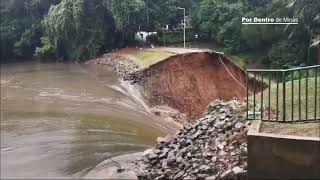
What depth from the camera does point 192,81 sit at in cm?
2178

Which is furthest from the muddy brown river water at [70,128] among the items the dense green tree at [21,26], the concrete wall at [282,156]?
the dense green tree at [21,26]

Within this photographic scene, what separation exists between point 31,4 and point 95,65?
1591 cm

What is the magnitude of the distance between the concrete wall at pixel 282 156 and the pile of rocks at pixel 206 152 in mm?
393

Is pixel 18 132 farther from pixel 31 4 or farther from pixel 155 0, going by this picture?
pixel 31 4

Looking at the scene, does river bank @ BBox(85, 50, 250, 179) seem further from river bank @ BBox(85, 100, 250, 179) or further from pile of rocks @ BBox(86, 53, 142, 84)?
pile of rocks @ BBox(86, 53, 142, 84)

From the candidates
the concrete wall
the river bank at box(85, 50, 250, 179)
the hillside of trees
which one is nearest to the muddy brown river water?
the river bank at box(85, 50, 250, 179)

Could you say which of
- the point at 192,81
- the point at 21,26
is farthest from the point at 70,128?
the point at 21,26

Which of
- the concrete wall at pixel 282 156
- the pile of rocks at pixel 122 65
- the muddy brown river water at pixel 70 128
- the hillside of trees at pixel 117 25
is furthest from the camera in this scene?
the hillside of trees at pixel 117 25

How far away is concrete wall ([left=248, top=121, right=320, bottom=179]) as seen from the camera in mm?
6590

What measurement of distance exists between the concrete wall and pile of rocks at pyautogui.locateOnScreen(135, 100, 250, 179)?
39 cm

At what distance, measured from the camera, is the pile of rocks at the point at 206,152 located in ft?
25.5

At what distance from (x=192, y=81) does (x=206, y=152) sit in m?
13.3

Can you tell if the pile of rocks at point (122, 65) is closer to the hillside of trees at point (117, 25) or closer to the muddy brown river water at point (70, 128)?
the muddy brown river water at point (70, 128)

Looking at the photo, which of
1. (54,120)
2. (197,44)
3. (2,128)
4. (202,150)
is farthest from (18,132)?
(197,44)
